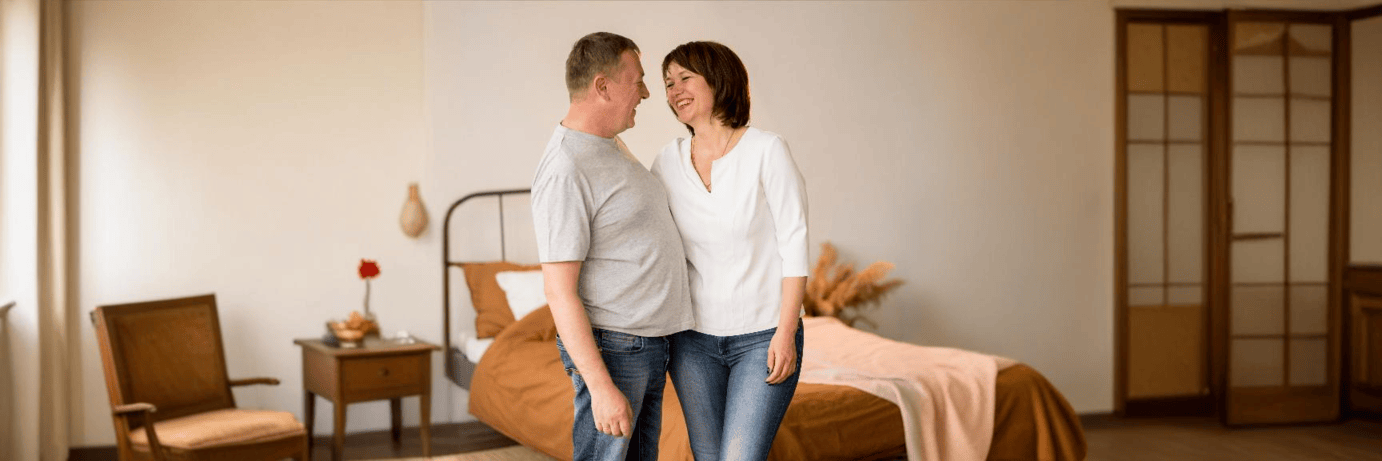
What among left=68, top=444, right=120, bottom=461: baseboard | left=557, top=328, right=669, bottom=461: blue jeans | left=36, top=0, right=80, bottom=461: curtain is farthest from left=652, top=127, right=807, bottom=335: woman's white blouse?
left=68, top=444, right=120, bottom=461: baseboard

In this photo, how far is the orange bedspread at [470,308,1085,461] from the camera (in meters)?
3.19

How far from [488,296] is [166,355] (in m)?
1.29

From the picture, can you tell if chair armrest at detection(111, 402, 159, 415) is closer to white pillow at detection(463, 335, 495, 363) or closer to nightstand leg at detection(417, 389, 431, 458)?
nightstand leg at detection(417, 389, 431, 458)

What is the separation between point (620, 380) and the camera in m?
1.98

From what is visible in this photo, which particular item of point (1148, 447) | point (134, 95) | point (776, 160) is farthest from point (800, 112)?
point (776, 160)

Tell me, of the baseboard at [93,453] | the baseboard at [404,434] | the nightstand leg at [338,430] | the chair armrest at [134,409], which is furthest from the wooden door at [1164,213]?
the baseboard at [93,453]

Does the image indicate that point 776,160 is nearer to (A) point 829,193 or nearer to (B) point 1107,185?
(A) point 829,193

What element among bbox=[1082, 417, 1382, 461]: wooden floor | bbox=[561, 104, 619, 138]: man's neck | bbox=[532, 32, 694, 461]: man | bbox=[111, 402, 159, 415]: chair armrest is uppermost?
bbox=[561, 104, 619, 138]: man's neck

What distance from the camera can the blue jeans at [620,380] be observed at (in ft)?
6.44

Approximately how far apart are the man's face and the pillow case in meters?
2.96

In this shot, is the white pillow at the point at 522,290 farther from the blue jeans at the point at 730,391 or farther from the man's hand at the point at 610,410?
the man's hand at the point at 610,410

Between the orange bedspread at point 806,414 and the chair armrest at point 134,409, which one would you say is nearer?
the orange bedspread at point 806,414

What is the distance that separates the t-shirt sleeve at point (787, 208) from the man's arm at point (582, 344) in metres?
0.39

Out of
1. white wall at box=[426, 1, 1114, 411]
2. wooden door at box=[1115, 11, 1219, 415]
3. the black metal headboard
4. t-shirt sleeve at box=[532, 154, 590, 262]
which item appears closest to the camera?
t-shirt sleeve at box=[532, 154, 590, 262]
